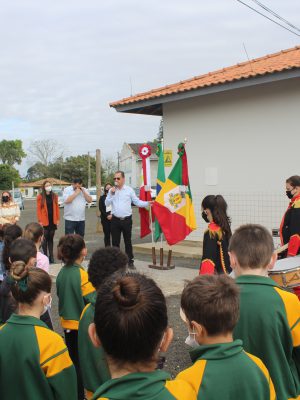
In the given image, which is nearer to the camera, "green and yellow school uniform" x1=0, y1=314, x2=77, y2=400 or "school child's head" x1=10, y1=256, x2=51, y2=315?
"green and yellow school uniform" x1=0, y1=314, x2=77, y2=400

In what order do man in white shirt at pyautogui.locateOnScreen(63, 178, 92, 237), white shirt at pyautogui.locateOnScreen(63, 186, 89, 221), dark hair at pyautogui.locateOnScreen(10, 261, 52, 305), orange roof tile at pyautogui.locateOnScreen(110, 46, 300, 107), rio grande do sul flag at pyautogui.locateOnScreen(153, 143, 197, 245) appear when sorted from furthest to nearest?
orange roof tile at pyautogui.locateOnScreen(110, 46, 300, 107) < white shirt at pyautogui.locateOnScreen(63, 186, 89, 221) < man in white shirt at pyautogui.locateOnScreen(63, 178, 92, 237) < rio grande do sul flag at pyautogui.locateOnScreen(153, 143, 197, 245) < dark hair at pyautogui.locateOnScreen(10, 261, 52, 305)

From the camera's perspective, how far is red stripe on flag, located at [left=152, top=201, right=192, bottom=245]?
8.70m

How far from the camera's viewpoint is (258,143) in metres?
10.7

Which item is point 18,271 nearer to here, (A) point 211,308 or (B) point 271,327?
(A) point 211,308


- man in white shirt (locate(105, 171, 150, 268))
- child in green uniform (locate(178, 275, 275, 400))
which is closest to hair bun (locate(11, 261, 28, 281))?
child in green uniform (locate(178, 275, 275, 400))

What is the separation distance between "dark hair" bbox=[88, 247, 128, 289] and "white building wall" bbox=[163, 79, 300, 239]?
26.1 feet

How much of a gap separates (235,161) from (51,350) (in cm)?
949

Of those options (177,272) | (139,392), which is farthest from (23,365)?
(177,272)

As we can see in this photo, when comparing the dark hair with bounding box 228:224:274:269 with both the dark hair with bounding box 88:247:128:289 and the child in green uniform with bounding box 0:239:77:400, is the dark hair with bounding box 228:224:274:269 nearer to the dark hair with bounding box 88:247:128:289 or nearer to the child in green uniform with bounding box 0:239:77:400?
the dark hair with bounding box 88:247:128:289

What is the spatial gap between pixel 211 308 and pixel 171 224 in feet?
23.2

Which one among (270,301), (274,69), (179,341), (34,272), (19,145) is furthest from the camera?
(19,145)

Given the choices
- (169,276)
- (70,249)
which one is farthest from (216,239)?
(169,276)

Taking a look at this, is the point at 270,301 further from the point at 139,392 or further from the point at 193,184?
the point at 193,184

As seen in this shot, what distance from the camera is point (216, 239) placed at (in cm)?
418
